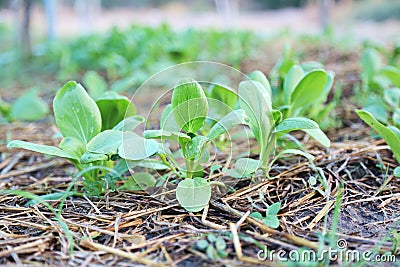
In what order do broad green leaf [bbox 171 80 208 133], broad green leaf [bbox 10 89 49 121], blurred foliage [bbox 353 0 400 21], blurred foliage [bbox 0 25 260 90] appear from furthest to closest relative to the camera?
blurred foliage [bbox 353 0 400 21], blurred foliage [bbox 0 25 260 90], broad green leaf [bbox 10 89 49 121], broad green leaf [bbox 171 80 208 133]

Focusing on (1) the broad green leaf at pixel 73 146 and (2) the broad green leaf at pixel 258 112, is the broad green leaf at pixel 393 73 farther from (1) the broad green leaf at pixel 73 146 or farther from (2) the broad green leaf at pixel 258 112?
(1) the broad green leaf at pixel 73 146

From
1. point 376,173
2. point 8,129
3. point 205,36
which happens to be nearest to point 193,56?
point 205,36

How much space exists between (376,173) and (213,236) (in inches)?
24.3

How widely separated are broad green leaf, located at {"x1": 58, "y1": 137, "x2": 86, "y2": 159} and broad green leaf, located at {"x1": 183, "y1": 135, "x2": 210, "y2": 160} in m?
0.29

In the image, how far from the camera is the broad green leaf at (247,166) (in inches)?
41.1

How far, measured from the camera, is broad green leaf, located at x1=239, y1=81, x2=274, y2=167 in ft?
3.66

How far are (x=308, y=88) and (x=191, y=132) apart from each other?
0.49 meters

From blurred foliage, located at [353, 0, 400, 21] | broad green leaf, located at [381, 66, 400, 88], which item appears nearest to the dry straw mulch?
broad green leaf, located at [381, 66, 400, 88]

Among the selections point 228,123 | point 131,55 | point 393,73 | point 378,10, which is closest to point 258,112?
point 228,123

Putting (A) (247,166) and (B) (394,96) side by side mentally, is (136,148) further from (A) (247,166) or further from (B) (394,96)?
(B) (394,96)

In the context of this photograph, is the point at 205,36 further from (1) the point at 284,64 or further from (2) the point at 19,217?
(2) the point at 19,217

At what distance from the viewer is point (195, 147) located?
99 centimetres

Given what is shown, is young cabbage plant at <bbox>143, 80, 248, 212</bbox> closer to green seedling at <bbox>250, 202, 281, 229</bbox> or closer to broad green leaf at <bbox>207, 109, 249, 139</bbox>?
broad green leaf at <bbox>207, 109, 249, 139</bbox>

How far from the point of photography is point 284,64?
1.79m
